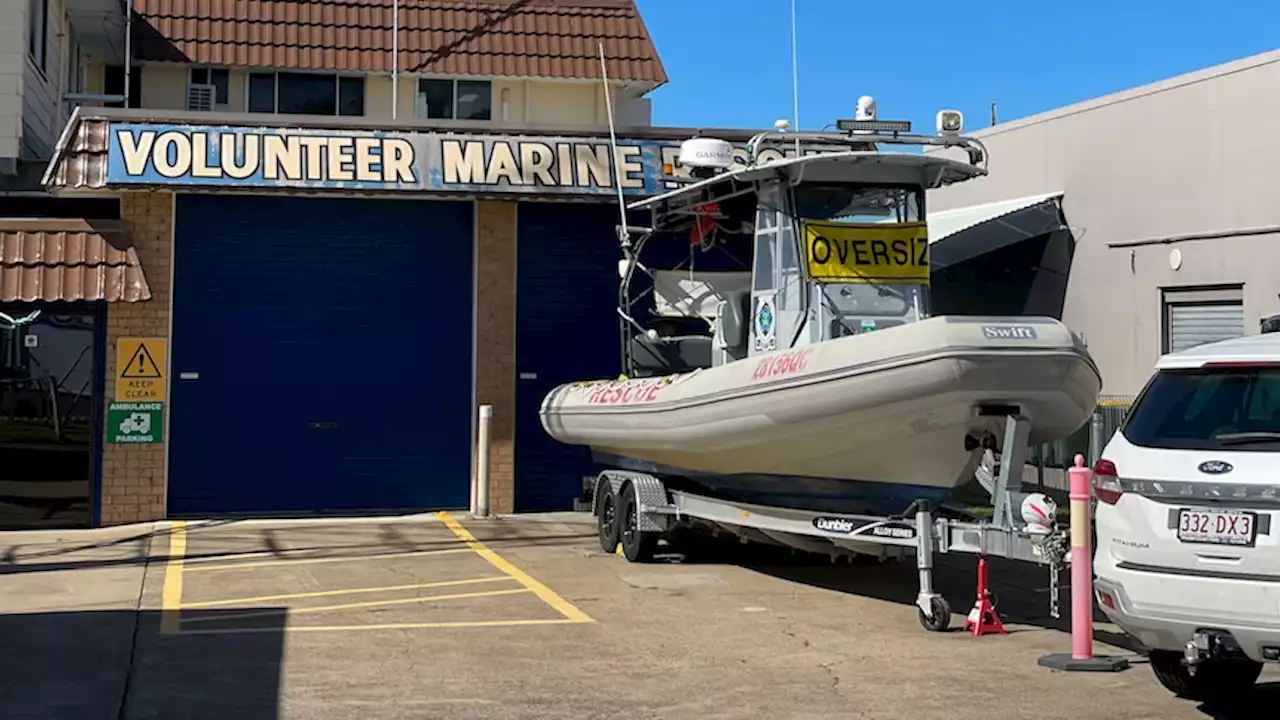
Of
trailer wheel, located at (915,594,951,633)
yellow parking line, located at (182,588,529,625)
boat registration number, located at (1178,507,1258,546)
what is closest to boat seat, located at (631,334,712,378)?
yellow parking line, located at (182,588,529,625)

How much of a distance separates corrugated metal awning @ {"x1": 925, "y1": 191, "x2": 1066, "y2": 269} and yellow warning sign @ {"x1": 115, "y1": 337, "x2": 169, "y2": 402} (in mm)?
8687

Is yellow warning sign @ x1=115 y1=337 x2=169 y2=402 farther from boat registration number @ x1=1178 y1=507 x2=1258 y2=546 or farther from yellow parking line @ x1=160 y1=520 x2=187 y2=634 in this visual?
boat registration number @ x1=1178 y1=507 x2=1258 y2=546

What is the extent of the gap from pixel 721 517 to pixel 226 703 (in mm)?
4552

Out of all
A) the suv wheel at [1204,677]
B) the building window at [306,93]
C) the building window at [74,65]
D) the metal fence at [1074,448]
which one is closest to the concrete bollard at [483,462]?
the metal fence at [1074,448]

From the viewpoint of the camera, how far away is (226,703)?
7.03 m

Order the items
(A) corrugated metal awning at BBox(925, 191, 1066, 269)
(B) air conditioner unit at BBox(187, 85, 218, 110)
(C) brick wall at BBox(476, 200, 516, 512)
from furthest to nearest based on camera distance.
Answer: (B) air conditioner unit at BBox(187, 85, 218, 110)
(A) corrugated metal awning at BBox(925, 191, 1066, 269)
(C) brick wall at BBox(476, 200, 516, 512)

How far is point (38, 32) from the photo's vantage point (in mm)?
16812

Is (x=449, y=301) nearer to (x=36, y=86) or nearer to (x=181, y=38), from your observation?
(x=36, y=86)

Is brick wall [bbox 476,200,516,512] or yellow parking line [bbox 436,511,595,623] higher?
brick wall [bbox 476,200,516,512]

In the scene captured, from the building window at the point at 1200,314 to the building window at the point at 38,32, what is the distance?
1307 cm

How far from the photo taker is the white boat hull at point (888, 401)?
820 cm

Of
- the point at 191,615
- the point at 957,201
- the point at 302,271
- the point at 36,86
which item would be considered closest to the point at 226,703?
the point at 191,615

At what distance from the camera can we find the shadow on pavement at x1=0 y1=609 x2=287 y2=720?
6.94m

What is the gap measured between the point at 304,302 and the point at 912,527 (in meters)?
8.70
